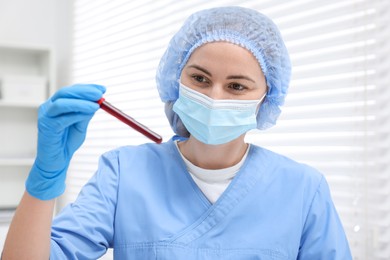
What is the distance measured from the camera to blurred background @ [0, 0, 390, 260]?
1375mm

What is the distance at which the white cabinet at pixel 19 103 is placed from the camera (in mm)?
2719

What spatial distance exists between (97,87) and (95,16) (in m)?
1.87

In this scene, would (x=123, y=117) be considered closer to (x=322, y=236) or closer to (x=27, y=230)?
(x=27, y=230)

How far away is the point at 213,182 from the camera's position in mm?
1276

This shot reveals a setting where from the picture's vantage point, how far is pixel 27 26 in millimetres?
2975

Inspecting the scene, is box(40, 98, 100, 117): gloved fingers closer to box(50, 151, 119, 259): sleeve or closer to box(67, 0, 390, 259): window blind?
box(50, 151, 119, 259): sleeve

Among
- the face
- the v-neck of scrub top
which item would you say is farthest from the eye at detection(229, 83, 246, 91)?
the v-neck of scrub top

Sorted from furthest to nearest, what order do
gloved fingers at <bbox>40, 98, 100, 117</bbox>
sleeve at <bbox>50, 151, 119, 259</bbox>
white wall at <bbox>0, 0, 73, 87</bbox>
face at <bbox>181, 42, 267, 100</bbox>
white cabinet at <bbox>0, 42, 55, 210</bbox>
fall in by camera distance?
white wall at <bbox>0, 0, 73, 87</bbox>
white cabinet at <bbox>0, 42, 55, 210</bbox>
face at <bbox>181, 42, 267, 100</bbox>
sleeve at <bbox>50, 151, 119, 259</bbox>
gloved fingers at <bbox>40, 98, 100, 117</bbox>

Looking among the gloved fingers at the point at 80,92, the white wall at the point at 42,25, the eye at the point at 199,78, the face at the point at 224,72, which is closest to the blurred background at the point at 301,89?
the white wall at the point at 42,25

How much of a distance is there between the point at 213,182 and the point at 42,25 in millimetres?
2177

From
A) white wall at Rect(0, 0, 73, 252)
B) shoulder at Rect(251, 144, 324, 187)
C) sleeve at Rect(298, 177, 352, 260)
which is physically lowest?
white wall at Rect(0, 0, 73, 252)

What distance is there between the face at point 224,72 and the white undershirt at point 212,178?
212mm

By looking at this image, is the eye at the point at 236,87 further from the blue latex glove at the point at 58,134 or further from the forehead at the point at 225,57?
the blue latex glove at the point at 58,134

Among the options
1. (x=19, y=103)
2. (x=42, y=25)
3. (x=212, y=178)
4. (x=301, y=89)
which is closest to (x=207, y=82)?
(x=212, y=178)
